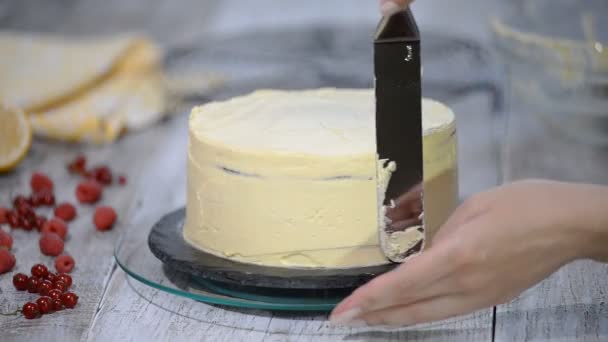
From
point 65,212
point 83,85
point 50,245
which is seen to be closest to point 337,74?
point 83,85

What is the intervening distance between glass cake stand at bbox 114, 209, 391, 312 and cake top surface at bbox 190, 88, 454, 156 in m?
0.17

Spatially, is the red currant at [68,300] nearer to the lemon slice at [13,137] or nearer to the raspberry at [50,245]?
the raspberry at [50,245]

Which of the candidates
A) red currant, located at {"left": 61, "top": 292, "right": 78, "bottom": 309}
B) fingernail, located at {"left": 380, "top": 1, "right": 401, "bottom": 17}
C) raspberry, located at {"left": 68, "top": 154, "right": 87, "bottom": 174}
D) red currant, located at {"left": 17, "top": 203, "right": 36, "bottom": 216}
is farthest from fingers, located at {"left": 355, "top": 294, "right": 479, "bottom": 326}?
raspberry, located at {"left": 68, "top": 154, "right": 87, "bottom": 174}

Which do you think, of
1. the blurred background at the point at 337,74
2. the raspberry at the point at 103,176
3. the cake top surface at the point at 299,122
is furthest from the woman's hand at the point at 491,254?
the raspberry at the point at 103,176

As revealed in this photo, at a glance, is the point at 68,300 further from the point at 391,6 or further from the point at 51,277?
the point at 391,6

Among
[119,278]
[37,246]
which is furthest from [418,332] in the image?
[37,246]

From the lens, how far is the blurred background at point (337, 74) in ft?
6.81

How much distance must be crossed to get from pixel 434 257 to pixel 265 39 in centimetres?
180

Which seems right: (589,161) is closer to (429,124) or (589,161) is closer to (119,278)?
(429,124)

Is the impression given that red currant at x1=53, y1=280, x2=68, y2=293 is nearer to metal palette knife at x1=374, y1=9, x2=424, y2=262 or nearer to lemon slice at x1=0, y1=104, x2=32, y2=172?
metal palette knife at x1=374, y1=9, x2=424, y2=262

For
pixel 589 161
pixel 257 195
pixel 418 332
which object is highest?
pixel 257 195

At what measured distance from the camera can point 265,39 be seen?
111 inches

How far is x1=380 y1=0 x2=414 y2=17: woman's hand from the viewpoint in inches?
45.5

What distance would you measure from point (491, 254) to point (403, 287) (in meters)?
0.11
